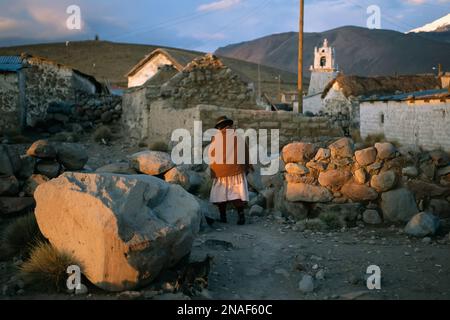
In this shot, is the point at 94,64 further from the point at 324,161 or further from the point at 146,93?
the point at 324,161

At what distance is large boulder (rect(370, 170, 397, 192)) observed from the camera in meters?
6.27

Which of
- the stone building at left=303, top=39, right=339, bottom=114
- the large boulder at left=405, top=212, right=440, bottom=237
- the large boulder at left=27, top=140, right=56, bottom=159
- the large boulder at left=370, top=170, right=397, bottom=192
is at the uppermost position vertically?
the stone building at left=303, top=39, right=339, bottom=114

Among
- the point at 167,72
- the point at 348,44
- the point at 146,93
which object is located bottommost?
the point at 146,93

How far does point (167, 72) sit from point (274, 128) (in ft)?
26.0

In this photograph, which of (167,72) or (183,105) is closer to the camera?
(183,105)

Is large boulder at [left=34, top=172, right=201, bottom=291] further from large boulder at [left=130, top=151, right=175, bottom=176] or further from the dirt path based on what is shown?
large boulder at [left=130, top=151, right=175, bottom=176]

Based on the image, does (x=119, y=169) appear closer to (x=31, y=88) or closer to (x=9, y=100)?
(x=9, y=100)

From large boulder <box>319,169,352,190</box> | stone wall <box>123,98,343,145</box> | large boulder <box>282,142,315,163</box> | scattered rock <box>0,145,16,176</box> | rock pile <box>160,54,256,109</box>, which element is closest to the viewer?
scattered rock <box>0,145,16,176</box>

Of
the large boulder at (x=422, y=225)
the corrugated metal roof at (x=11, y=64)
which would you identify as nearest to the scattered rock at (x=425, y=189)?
the large boulder at (x=422, y=225)

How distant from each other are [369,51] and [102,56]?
6387 cm

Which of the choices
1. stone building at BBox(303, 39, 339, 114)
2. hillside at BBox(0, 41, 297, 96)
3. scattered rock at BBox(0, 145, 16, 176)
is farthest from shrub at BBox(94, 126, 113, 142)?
hillside at BBox(0, 41, 297, 96)

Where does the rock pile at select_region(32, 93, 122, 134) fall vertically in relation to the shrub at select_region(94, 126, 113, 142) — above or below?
above

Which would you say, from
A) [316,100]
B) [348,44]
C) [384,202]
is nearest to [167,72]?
[384,202]
